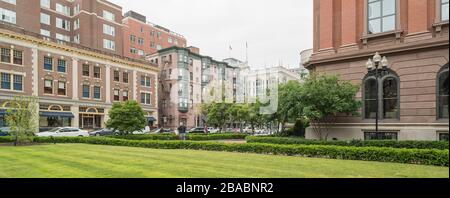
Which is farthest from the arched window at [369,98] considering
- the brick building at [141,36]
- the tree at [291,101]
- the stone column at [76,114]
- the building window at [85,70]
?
the brick building at [141,36]

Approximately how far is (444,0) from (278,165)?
532 inches

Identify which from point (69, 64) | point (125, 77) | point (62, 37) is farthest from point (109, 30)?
point (69, 64)

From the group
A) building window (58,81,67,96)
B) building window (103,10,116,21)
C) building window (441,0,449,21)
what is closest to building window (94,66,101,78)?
building window (58,81,67,96)

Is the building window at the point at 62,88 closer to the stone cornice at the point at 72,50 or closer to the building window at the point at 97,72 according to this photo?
the stone cornice at the point at 72,50

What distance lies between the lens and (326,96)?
17516 millimetres

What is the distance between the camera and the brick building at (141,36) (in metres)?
67.4

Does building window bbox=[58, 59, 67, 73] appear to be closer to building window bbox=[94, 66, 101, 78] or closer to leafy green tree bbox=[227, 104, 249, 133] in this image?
building window bbox=[94, 66, 101, 78]

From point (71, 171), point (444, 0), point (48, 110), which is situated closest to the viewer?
point (71, 171)

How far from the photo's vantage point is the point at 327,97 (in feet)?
57.4

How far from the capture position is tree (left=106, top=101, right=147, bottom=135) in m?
28.1

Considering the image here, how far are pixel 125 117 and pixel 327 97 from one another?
1838cm

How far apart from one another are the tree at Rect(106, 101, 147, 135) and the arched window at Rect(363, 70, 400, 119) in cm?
1944
